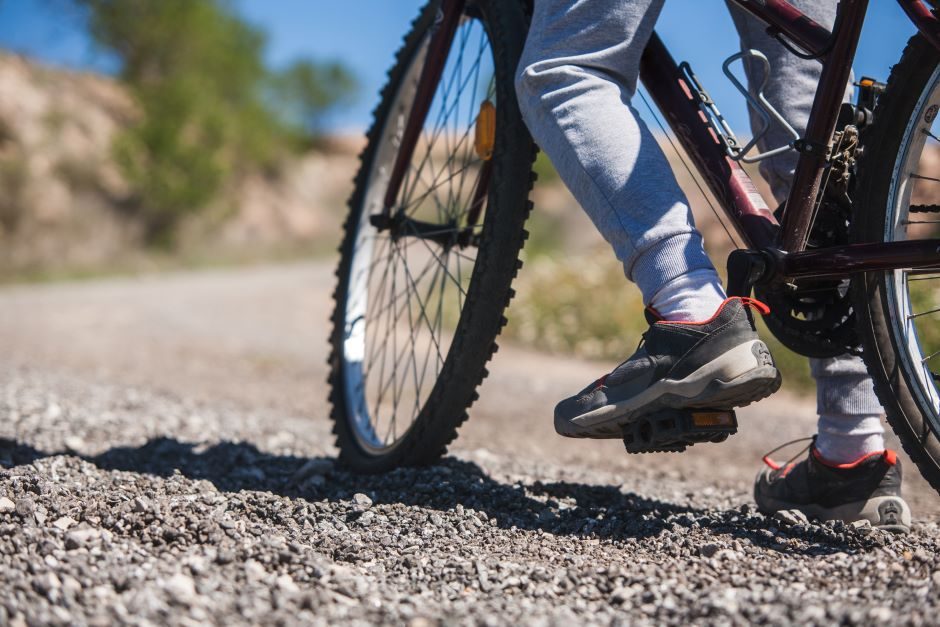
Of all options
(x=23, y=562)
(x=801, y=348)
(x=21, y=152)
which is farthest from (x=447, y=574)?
(x=21, y=152)

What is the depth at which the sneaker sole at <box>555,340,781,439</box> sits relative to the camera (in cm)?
137

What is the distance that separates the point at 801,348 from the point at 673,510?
46 cm

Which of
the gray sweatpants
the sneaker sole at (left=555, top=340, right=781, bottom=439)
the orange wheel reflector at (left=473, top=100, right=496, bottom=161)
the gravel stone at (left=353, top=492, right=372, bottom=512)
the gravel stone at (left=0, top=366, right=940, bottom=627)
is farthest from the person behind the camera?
the orange wheel reflector at (left=473, top=100, right=496, bottom=161)

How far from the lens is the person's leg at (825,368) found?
172 cm

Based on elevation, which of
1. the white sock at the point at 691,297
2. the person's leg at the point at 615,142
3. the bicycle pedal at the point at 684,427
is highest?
the person's leg at the point at 615,142

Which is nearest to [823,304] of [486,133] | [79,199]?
[486,133]

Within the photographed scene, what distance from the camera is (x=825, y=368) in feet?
5.72

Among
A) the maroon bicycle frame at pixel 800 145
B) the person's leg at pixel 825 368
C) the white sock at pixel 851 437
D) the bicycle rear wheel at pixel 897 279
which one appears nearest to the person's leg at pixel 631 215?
the maroon bicycle frame at pixel 800 145

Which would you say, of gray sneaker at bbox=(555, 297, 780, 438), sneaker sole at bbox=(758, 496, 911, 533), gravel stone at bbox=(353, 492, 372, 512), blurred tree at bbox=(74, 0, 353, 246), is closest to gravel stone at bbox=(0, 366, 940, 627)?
gravel stone at bbox=(353, 492, 372, 512)

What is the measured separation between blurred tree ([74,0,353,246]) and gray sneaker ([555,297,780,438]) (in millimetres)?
21304

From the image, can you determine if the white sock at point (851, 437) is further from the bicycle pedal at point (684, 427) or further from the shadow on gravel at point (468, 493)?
the bicycle pedal at point (684, 427)

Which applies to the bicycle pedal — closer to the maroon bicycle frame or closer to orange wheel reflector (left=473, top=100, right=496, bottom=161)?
the maroon bicycle frame

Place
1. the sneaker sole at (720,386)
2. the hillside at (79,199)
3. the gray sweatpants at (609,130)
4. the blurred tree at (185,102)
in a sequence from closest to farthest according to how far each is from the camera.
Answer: the sneaker sole at (720,386) < the gray sweatpants at (609,130) < the hillside at (79,199) < the blurred tree at (185,102)

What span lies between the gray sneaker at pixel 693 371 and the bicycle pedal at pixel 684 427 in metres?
0.01
